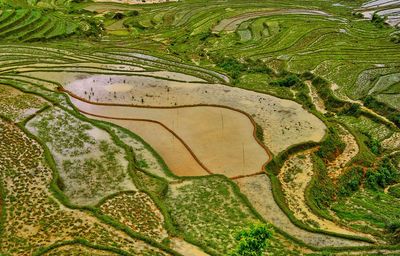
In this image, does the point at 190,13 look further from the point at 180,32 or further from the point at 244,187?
the point at 244,187

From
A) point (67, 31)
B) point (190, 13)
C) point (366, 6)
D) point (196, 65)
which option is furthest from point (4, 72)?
point (366, 6)

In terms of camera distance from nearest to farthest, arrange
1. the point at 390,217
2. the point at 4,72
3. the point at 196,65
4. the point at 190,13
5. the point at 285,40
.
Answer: the point at 390,217
the point at 4,72
the point at 196,65
the point at 285,40
the point at 190,13

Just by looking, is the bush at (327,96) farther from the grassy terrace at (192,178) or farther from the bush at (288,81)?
the bush at (288,81)

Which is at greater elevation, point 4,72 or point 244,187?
point 4,72

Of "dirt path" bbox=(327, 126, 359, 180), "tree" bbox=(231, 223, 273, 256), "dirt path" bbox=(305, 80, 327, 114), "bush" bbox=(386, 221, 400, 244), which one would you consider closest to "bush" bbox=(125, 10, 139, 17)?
"dirt path" bbox=(305, 80, 327, 114)

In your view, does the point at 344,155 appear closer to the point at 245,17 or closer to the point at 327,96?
the point at 327,96

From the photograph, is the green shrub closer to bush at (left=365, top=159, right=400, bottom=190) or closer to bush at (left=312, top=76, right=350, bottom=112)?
bush at (left=365, top=159, right=400, bottom=190)
